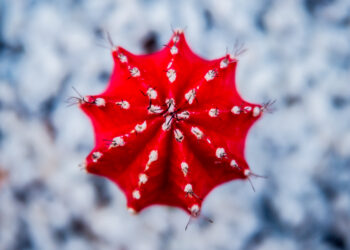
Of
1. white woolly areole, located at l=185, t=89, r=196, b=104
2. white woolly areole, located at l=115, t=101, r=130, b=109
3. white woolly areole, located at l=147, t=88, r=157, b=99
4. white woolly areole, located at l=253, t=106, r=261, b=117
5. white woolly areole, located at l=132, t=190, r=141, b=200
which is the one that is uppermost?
white woolly areole, located at l=253, t=106, r=261, b=117

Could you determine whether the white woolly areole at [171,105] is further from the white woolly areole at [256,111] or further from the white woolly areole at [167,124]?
the white woolly areole at [256,111]

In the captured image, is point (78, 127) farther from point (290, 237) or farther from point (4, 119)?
point (290, 237)

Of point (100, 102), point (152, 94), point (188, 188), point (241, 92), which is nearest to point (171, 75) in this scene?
point (152, 94)

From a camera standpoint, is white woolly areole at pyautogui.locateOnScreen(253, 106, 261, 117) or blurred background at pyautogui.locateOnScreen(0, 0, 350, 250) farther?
blurred background at pyautogui.locateOnScreen(0, 0, 350, 250)

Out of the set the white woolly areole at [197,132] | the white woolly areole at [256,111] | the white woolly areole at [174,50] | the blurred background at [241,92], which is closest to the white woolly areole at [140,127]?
the white woolly areole at [197,132]

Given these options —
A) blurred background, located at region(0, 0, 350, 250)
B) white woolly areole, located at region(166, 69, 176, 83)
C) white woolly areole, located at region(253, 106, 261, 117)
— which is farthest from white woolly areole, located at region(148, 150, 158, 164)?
blurred background, located at region(0, 0, 350, 250)

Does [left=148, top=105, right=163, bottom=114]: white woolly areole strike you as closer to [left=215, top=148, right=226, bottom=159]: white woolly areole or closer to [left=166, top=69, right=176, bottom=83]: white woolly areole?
[left=166, top=69, right=176, bottom=83]: white woolly areole

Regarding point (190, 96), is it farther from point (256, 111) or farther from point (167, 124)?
point (256, 111)
